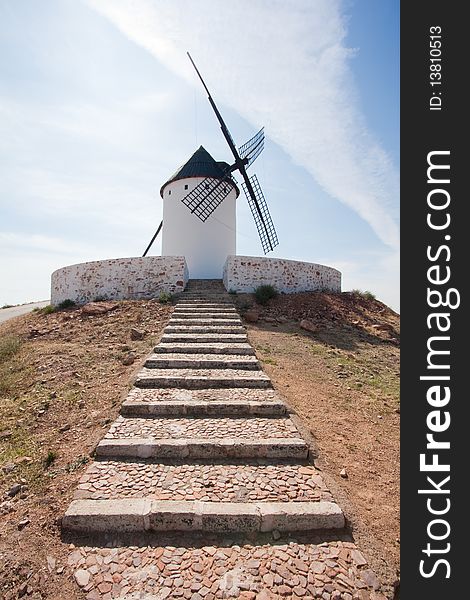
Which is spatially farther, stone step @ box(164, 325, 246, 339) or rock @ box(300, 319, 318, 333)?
rock @ box(300, 319, 318, 333)

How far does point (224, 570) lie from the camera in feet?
7.87

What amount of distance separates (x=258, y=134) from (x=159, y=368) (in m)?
14.0

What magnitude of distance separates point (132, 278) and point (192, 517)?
9.73 m

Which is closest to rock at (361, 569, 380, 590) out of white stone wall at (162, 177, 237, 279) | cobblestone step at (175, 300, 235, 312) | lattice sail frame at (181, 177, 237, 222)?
cobblestone step at (175, 300, 235, 312)

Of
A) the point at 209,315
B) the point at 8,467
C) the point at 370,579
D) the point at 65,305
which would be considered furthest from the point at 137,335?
the point at 370,579

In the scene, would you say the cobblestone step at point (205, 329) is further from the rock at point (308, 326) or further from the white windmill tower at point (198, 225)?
the white windmill tower at point (198, 225)

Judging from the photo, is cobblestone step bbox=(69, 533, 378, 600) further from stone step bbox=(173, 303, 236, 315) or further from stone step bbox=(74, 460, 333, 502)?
stone step bbox=(173, 303, 236, 315)

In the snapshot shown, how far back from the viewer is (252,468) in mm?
3467

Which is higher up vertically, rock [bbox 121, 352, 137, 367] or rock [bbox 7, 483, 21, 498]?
rock [bbox 121, 352, 137, 367]

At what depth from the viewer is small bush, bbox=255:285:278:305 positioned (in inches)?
425

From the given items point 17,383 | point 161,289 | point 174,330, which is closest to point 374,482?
point 174,330

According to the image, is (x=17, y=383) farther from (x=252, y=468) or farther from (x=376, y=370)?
(x=376, y=370)

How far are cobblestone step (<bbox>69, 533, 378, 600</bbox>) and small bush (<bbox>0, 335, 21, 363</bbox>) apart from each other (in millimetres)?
6463

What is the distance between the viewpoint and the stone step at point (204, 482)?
3023mm
